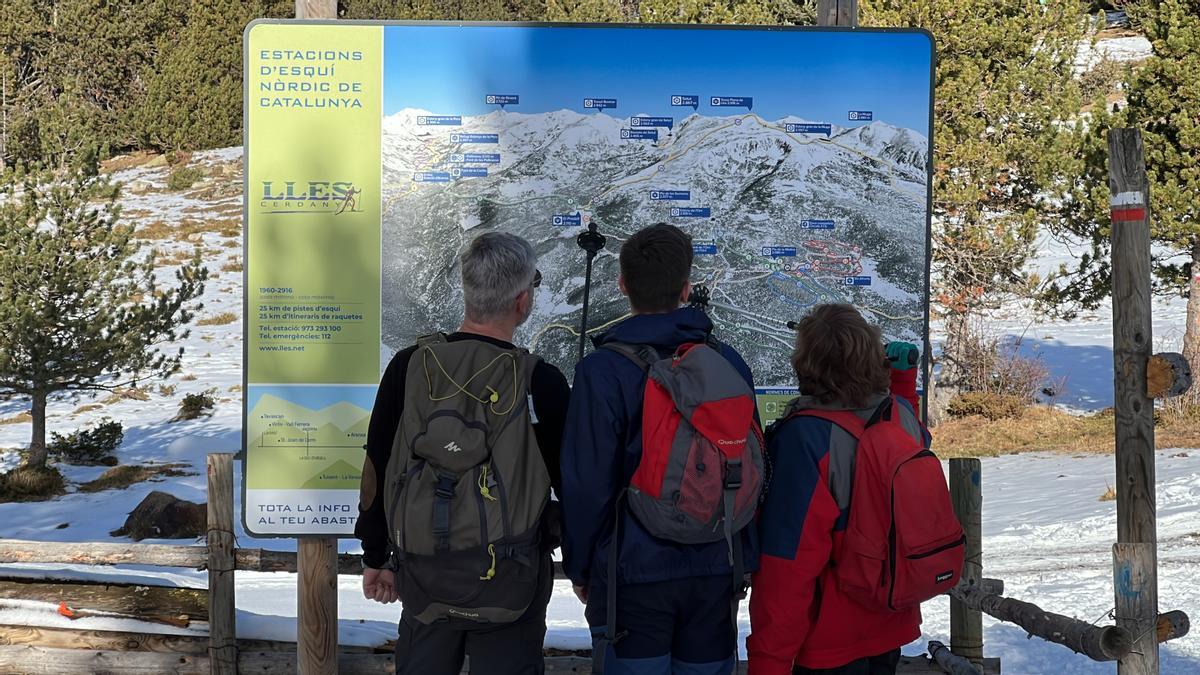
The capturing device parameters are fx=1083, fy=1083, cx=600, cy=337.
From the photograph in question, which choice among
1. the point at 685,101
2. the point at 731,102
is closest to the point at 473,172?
the point at 685,101

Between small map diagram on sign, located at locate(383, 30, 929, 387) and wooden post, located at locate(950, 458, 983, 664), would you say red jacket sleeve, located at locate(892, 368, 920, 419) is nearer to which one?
small map diagram on sign, located at locate(383, 30, 929, 387)

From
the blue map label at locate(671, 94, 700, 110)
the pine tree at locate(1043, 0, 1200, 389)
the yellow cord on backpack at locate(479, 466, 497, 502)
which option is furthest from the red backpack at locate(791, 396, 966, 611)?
the pine tree at locate(1043, 0, 1200, 389)

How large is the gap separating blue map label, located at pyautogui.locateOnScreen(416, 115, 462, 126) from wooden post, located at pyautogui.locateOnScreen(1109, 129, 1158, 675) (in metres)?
2.27

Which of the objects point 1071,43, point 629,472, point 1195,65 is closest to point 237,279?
point 1071,43

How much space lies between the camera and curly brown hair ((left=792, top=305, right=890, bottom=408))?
116 inches

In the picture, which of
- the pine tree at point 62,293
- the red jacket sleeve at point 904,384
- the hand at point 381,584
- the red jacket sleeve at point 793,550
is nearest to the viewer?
the red jacket sleeve at point 793,550

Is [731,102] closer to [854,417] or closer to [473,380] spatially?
[854,417]

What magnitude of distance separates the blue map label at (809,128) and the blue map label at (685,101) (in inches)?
13.9

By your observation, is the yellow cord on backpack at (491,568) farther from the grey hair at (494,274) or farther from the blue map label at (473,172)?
the blue map label at (473,172)

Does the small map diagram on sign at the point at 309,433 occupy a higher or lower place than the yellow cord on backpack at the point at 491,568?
higher


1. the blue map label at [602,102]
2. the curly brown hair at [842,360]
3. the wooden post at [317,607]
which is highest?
the blue map label at [602,102]

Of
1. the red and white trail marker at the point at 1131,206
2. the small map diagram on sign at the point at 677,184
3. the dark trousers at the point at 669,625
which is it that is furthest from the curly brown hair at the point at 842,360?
the red and white trail marker at the point at 1131,206

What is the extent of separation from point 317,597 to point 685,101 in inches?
91.6

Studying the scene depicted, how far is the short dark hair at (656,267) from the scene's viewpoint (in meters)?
2.91
